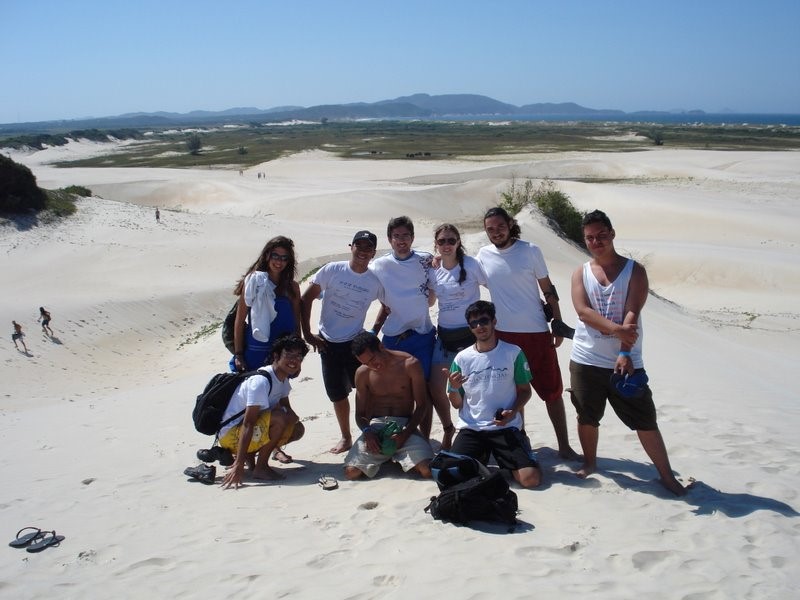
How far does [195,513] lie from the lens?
15.9 ft

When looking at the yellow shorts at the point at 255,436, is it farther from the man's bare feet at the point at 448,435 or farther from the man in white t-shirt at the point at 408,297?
the man's bare feet at the point at 448,435

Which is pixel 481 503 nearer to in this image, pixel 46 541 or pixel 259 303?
pixel 259 303

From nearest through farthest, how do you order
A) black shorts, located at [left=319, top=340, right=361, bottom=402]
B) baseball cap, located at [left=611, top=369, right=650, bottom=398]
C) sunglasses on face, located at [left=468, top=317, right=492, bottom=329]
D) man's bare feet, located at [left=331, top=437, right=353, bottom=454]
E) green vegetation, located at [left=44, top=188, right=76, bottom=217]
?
baseball cap, located at [left=611, top=369, right=650, bottom=398]
sunglasses on face, located at [left=468, top=317, right=492, bottom=329]
black shorts, located at [left=319, top=340, right=361, bottom=402]
man's bare feet, located at [left=331, top=437, right=353, bottom=454]
green vegetation, located at [left=44, top=188, right=76, bottom=217]

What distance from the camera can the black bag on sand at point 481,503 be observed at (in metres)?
4.34

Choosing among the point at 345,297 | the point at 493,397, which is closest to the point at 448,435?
the point at 493,397

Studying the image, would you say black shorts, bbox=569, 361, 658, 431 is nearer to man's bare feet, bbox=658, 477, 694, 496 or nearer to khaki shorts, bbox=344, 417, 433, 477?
man's bare feet, bbox=658, 477, 694, 496

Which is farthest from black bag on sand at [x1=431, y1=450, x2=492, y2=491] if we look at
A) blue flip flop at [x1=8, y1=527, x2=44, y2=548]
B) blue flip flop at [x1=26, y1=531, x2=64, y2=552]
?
blue flip flop at [x1=8, y1=527, x2=44, y2=548]

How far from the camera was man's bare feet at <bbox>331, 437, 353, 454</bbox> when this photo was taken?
6.25m

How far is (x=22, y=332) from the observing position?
1457 cm

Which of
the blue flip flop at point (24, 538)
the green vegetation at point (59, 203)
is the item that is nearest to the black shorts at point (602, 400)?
the blue flip flop at point (24, 538)

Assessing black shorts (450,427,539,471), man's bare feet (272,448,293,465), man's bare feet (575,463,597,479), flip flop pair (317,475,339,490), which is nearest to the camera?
black shorts (450,427,539,471)

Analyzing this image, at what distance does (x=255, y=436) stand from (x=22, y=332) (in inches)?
445

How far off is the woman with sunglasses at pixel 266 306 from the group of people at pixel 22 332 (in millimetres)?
10273

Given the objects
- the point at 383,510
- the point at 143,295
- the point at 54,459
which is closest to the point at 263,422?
the point at 383,510
